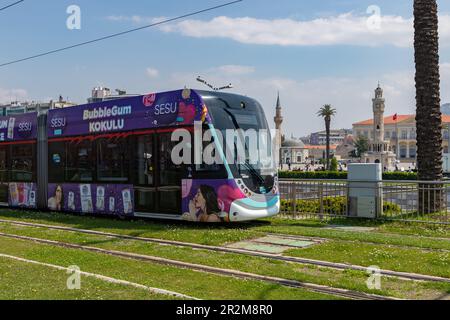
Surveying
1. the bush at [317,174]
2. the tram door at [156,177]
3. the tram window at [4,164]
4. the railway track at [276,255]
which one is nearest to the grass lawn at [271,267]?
the railway track at [276,255]

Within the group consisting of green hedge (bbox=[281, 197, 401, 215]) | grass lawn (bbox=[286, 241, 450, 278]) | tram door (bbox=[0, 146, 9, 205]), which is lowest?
grass lawn (bbox=[286, 241, 450, 278])

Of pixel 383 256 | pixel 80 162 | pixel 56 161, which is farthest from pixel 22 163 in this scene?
pixel 383 256

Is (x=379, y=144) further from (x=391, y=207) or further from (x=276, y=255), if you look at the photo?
(x=276, y=255)

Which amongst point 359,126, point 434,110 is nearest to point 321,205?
point 434,110

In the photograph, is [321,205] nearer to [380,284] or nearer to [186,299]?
[380,284]

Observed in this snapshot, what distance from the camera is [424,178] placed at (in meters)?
14.7

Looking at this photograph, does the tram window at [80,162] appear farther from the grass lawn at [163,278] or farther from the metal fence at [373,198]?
the metal fence at [373,198]

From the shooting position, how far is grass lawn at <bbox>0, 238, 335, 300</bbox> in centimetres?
688

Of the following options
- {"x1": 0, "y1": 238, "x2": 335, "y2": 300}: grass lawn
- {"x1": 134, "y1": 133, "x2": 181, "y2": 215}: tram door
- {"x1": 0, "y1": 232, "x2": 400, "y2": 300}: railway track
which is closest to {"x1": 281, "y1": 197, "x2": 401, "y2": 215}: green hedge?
{"x1": 134, "y1": 133, "x2": 181, "y2": 215}: tram door

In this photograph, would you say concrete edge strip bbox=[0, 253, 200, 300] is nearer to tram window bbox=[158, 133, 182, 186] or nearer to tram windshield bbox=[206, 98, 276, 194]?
tram window bbox=[158, 133, 182, 186]

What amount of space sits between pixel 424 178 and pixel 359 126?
584 ft

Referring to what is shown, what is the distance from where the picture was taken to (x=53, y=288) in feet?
23.2

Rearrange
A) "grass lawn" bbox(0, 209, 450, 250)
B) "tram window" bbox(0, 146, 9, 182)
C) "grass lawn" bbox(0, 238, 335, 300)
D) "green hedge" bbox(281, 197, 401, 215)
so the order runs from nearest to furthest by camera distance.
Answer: "grass lawn" bbox(0, 238, 335, 300) → "grass lawn" bbox(0, 209, 450, 250) → "green hedge" bbox(281, 197, 401, 215) → "tram window" bbox(0, 146, 9, 182)
